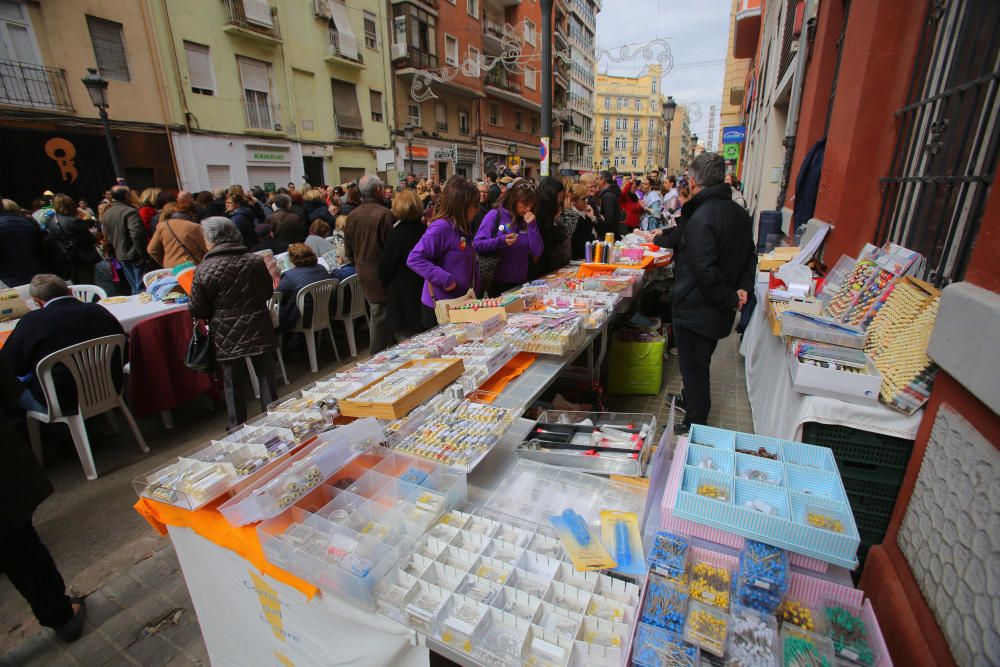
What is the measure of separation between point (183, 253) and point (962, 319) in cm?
656

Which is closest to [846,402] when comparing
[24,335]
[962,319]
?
[962,319]

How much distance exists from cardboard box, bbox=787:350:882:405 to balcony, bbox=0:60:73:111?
14937 mm

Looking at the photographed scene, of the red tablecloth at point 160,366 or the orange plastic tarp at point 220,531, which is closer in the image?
the orange plastic tarp at point 220,531

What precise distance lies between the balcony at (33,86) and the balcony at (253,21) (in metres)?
4.82

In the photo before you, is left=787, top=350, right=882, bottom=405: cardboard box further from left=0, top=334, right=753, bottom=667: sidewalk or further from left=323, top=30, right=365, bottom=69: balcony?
left=323, top=30, right=365, bottom=69: balcony

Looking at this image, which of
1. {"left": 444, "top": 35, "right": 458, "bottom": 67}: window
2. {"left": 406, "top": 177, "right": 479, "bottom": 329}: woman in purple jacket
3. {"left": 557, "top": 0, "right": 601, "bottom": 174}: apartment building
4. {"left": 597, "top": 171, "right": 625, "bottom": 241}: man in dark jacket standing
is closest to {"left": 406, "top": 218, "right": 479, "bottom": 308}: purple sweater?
{"left": 406, "top": 177, "right": 479, "bottom": 329}: woman in purple jacket

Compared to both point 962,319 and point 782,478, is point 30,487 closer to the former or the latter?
point 782,478

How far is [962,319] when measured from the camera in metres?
1.67

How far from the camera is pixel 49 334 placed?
130 inches

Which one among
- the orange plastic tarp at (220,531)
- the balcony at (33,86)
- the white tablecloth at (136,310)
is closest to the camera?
the orange plastic tarp at (220,531)

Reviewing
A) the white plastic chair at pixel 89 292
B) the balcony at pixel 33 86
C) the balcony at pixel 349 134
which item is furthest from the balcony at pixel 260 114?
the white plastic chair at pixel 89 292

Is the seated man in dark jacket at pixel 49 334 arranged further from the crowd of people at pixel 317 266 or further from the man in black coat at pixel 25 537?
the man in black coat at pixel 25 537

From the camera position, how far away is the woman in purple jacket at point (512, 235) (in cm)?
451

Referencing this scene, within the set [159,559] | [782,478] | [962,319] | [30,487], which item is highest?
[962,319]
